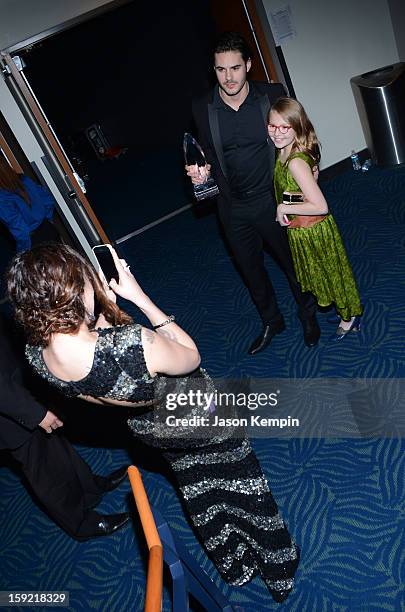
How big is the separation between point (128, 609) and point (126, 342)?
63.7 inches

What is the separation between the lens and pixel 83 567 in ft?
8.41

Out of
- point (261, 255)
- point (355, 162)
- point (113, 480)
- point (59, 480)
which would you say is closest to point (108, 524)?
point (113, 480)

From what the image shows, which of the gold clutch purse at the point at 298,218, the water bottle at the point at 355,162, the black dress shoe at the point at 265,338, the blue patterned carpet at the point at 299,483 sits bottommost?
the blue patterned carpet at the point at 299,483

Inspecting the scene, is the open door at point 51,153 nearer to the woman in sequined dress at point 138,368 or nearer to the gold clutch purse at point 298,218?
the gold clutch purse at point 298,218

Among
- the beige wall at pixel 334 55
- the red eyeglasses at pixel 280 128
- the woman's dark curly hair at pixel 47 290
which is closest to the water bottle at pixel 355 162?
the beige wall at pixel 334 55

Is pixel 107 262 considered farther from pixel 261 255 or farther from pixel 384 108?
pixel 384 108

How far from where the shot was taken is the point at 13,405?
6.94ft

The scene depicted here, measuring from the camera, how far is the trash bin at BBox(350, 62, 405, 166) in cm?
473

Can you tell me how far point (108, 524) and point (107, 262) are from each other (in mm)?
1694

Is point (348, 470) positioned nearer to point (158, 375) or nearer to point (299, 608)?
point (299, 608)

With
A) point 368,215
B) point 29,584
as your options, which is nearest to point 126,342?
point 29,584

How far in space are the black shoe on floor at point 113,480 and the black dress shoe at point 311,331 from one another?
1416 mm

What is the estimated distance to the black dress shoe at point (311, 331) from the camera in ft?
10.5

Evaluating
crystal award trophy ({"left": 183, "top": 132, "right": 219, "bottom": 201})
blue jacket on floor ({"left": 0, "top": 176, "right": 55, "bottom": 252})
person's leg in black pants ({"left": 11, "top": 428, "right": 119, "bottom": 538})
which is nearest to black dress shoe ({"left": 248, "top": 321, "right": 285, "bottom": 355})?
crystal award trophy ({"left": 183, "top": 132, "right": 219, "bottom": 201})
